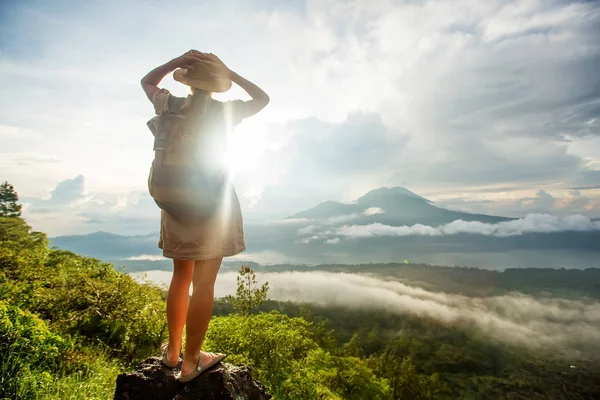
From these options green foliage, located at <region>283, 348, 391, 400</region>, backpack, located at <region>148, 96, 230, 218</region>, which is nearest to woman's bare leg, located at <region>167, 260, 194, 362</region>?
backpack, located at <region>148, 96, 230, 218</region>

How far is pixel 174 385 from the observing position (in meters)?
3.22

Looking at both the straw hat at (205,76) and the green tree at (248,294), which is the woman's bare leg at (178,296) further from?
the green tree at (248,294)

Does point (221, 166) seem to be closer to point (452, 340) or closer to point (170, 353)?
point (170, 353)

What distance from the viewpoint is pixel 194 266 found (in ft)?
10.0

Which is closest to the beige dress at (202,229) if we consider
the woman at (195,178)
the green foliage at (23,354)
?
the woman at (195,178)

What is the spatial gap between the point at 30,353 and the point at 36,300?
2.86 meters

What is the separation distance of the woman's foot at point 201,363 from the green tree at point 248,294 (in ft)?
66.6

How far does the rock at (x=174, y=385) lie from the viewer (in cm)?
305

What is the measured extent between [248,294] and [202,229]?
22737 mm

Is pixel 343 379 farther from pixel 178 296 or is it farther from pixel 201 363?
pixel 178 296

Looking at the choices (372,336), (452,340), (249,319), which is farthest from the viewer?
(452,340)

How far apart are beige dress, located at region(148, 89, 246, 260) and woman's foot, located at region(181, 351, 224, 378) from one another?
3.54 feet

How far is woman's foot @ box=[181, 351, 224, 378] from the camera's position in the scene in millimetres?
3105

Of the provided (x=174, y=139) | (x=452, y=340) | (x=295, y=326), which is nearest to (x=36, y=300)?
(x=174, y=139)
